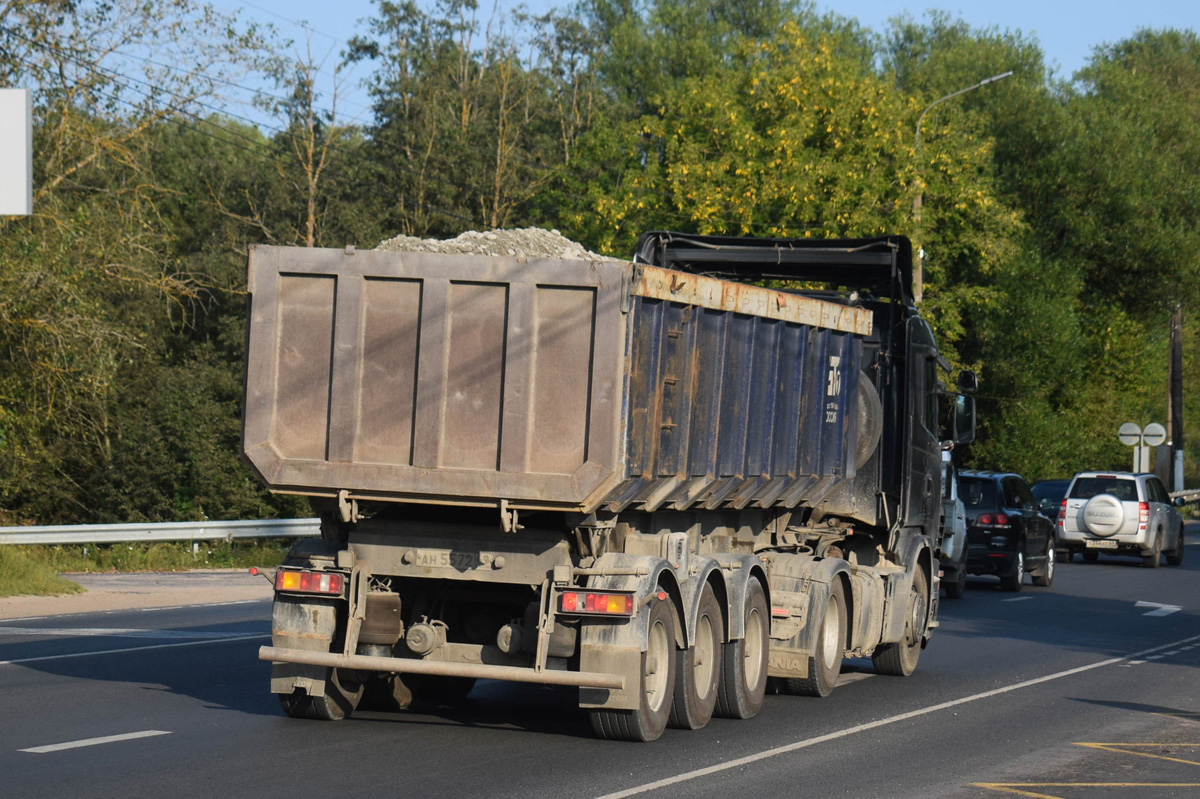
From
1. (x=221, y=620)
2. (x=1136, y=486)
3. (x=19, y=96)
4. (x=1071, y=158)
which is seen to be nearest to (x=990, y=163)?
(x=1071, y=158)

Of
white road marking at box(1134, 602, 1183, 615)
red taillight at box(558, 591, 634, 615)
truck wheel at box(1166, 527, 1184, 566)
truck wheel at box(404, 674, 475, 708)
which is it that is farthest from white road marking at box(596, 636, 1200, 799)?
truck wheel at box(1166, 527, 1184, 566)

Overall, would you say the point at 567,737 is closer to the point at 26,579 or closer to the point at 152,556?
the point at 26,579

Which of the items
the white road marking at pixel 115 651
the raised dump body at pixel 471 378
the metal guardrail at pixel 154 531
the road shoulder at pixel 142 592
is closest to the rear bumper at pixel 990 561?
the metal guardrail at pixel 154 531

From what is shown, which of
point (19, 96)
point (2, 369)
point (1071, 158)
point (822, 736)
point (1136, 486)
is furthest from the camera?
point (1071, 158)

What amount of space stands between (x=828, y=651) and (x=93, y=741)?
5.83 metres

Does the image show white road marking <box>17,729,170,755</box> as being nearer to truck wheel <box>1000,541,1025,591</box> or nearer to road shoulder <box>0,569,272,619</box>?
road shoulder <box>0,569,272,619</box>

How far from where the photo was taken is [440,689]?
39.2ft

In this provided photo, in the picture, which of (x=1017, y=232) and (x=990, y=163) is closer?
(x=1017, y=232)

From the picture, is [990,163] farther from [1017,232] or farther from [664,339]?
[664,339]

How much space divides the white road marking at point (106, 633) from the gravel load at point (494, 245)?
6849 millimetres

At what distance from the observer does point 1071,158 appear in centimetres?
4866

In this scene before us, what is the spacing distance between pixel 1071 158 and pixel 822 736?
135ft

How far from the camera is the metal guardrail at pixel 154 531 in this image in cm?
2395

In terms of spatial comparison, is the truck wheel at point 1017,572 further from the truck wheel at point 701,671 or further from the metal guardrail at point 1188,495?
the metal guardrail at point 1188,495
